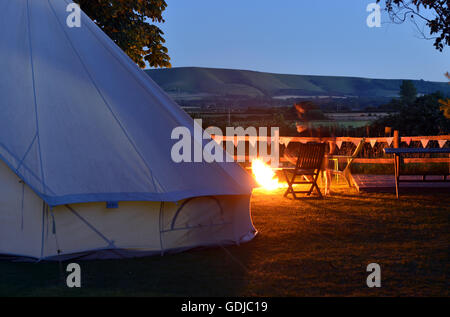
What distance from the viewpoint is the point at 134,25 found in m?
13.9

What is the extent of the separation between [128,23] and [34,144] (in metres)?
8.67

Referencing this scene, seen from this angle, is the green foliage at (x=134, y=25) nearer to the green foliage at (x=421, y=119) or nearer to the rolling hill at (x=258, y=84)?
the green foliage at (x=421, y=119)

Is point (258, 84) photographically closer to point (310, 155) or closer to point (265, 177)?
point (265, 177)

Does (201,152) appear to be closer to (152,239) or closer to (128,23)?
(152,239)

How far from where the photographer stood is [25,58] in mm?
6145

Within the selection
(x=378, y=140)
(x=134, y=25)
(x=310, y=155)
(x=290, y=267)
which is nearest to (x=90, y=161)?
(x=290, y=267)

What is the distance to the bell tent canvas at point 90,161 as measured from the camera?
18.4ft

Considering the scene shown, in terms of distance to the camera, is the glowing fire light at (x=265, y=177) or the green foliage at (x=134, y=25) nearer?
the glowing fire light at (x=265, y=177)

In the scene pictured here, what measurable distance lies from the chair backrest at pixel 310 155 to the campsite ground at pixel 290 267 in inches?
86.1

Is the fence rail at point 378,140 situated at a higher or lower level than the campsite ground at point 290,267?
higher

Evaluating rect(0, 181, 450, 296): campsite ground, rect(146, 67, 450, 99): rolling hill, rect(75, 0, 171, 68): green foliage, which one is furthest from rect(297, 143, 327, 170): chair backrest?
rect(146, 67, 450, 99): rolling hill

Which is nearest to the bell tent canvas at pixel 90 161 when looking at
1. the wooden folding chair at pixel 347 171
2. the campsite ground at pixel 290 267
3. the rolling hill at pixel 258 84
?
the campsite ground at pixel 290 267

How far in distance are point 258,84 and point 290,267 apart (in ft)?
142
